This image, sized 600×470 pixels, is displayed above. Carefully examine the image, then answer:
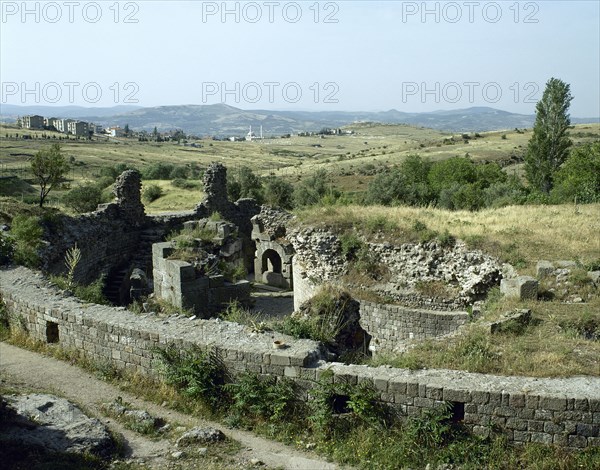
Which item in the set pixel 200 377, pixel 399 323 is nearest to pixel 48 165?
pixel 399 323

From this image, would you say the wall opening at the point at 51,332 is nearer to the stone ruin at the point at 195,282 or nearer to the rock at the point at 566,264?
the stone ruin at the point at 195,282

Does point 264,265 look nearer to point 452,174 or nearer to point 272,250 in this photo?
point 272,250

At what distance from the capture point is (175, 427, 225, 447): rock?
22.8ft

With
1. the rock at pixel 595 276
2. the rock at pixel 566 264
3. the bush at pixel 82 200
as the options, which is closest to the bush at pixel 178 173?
the bush at pixel 82 200

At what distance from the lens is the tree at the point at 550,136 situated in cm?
4722

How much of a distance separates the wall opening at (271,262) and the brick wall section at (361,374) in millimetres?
14483

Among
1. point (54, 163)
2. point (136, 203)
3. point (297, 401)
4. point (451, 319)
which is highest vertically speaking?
point (54, 163)

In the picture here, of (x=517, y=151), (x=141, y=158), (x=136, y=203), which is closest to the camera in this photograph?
(x=136, y=203)

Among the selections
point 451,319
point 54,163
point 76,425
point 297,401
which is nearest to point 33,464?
point 76,425

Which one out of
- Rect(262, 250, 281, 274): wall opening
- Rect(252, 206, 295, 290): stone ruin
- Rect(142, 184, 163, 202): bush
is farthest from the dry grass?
Rect(142, 184, 163, 202): bush

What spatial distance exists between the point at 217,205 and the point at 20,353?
15363 millimetres

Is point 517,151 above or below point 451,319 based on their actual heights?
above

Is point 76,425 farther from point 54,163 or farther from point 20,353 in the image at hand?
point 54,163

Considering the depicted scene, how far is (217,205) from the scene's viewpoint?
24922 millimetres
